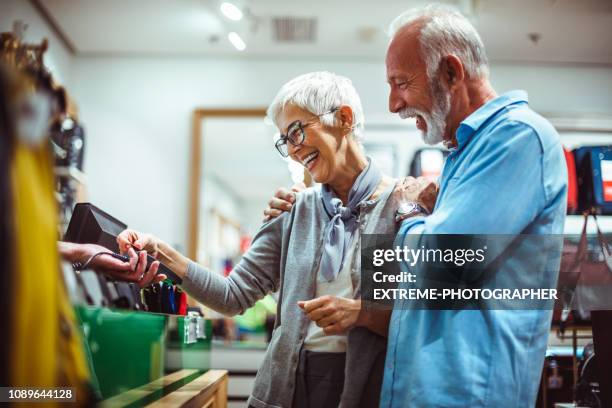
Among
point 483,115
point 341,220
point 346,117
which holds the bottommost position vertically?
point 341,220

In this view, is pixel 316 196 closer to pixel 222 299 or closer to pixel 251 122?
pixel 222 299

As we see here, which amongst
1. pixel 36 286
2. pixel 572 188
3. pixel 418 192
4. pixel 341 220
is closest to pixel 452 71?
pixel 418 192

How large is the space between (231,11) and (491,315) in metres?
2.76

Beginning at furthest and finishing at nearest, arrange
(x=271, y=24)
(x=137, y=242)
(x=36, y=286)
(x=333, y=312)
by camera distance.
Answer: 1. (x=271, y=24)
2. (x=137, y=242)
3. (x=333, y=312)
4. (x=36, y=286)

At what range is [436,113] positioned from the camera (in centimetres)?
115

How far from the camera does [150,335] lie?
930mm

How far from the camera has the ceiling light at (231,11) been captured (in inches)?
127

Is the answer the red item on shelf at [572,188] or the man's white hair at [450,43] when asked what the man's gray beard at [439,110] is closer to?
the man's white hair at [450,43]

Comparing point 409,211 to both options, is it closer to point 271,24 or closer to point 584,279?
point 584,279

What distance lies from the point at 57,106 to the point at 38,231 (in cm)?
15

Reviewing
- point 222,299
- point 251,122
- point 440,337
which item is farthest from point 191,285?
point 251,122

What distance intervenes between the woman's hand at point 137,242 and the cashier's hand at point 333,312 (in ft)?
1.20

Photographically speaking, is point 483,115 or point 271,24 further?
point 271,24

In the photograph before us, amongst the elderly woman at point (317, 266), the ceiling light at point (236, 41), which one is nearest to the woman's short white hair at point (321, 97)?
the elderly woman at point (317, 266)
